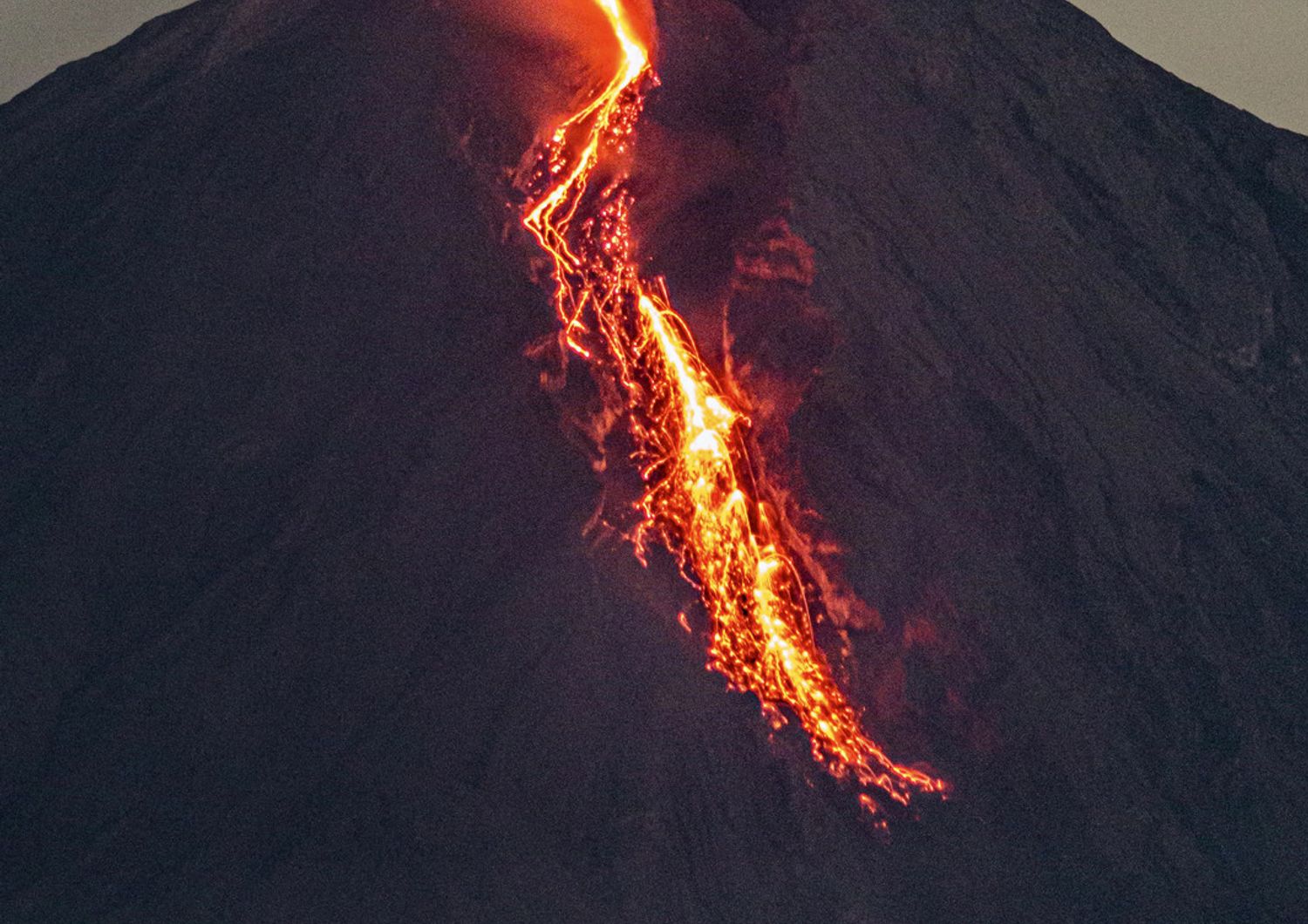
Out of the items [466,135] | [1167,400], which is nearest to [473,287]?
[466,135]

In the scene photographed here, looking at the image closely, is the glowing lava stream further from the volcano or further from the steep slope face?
the steep slope face

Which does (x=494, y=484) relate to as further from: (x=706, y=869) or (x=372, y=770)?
(x=706, y=869)

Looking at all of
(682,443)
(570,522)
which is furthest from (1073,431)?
(570,522)

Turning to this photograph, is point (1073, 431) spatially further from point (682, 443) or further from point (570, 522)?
point (570, 522)

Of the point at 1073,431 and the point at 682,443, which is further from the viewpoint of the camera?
the point at 1073,431

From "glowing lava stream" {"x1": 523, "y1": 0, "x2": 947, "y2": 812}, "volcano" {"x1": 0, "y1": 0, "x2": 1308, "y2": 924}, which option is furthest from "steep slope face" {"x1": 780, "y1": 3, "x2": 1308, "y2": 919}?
"glowing lava stream" {"x1": 523, "y1": 0, "x2": 947, "y2": 812}

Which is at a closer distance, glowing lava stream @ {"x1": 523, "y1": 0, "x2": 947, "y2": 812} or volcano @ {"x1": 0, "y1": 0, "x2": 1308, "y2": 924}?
volcano @ {"x1": 0, "y1": 0, "x2": 1308, "y2": 924}
